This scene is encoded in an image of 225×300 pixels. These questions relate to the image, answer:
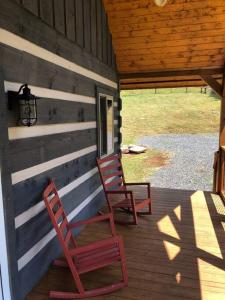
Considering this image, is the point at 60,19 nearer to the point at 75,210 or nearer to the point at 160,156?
the point at 75,210

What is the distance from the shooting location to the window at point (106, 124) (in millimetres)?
4172

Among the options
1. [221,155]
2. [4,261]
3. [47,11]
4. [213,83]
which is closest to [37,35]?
[47,11]

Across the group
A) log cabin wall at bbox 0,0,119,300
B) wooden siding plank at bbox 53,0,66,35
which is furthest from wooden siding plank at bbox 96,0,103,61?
wooden siding plank at bbox 53,0,66,35

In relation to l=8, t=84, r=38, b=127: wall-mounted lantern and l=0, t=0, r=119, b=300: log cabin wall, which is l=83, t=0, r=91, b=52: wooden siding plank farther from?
l=8, t=84, r=38, b=127: wall-mounted lantern

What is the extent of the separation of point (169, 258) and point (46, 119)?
172 centimetres

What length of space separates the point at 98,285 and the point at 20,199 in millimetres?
928

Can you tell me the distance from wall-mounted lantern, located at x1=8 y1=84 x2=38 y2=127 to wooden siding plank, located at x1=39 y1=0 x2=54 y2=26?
0.71 meters

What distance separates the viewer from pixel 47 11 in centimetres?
211

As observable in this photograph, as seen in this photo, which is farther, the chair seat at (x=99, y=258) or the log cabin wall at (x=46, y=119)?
the chair seat at (x=99, y=258)

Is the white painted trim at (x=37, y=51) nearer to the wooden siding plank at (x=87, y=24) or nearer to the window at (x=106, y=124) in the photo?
the wooden siding plank at (x=87, y=24)

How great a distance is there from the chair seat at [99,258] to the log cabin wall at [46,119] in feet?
1.26

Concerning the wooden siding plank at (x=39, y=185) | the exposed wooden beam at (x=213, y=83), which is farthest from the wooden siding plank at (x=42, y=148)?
the exposed wooden beam at (x=213, y=83)

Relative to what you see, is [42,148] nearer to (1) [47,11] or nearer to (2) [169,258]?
(1) [47,11]

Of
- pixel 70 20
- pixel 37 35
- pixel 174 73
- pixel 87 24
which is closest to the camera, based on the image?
pixel 37 35
